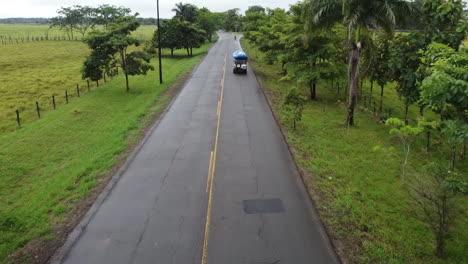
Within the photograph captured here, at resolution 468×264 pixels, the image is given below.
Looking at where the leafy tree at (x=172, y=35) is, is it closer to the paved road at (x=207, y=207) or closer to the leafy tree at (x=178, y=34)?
the leafy tree at (x=178, y=34)

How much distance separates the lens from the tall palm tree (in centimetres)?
1797

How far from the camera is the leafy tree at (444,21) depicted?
Answer: 15391mm

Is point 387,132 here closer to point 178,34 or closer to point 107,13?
point 178,34

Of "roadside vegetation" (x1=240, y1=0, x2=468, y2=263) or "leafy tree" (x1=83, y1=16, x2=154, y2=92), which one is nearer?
"roadside vegetation" (x1=240, y1=0, x2=468, y2=263)

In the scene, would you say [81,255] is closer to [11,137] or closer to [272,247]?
[272,247]

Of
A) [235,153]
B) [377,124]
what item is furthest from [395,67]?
[235,153]

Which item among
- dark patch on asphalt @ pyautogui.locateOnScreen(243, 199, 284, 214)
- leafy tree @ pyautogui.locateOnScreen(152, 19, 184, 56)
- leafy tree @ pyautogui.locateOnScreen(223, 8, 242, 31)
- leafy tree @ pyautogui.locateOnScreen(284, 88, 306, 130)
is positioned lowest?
dark patch on asphalt @ pyautogui.locateOnScreen(243, 199, 284, 214)

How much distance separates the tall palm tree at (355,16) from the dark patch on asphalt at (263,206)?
10436 millimetres

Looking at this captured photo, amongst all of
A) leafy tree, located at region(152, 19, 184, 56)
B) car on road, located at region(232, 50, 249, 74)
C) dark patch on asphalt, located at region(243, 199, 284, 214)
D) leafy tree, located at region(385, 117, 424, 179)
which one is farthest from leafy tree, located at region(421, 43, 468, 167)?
leafy tree, located at region(152, 19, 184, 56)

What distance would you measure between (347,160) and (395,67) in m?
6.02

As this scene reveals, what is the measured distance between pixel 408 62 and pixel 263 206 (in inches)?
465

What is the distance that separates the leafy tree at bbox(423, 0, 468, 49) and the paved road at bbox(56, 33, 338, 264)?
8657 mm

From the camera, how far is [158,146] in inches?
712

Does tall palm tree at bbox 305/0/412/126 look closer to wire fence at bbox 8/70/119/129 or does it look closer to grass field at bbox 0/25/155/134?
wire fence at bbox 8/70/119/129
